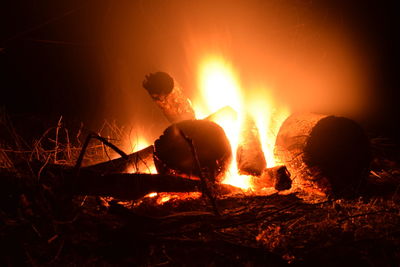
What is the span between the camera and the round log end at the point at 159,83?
4.77 metres

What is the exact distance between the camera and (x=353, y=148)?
374cm

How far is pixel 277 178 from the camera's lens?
12.7ft

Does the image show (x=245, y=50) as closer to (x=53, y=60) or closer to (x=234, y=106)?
(x=234, y=106)

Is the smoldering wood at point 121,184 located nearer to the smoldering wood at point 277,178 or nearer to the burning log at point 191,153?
the burning log at point 191,153

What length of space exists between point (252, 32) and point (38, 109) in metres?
5.86

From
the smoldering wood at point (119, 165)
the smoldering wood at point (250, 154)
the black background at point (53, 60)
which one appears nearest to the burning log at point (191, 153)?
the smoldering wood at point (250, 154)

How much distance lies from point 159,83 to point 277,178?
8.43 ft

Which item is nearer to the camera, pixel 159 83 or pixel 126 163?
pixel 126 163

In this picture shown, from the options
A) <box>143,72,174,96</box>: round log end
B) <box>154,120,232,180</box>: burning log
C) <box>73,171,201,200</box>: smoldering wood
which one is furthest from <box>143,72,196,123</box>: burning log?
<box>73,171,201,200</box>: smoldering wood

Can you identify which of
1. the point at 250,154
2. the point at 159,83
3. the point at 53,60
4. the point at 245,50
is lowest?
the point at 250,154

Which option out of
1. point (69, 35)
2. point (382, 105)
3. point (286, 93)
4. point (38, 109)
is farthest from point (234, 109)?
point (38, 109)

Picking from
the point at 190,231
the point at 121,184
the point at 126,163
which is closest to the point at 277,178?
the point at 190,231

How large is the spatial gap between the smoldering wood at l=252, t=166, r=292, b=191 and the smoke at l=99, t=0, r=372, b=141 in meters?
2.03

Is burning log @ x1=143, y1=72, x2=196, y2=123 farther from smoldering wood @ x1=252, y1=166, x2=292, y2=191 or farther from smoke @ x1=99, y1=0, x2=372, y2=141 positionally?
smoldering wood @ x1=252, y1=166, x2=292, y2=191
